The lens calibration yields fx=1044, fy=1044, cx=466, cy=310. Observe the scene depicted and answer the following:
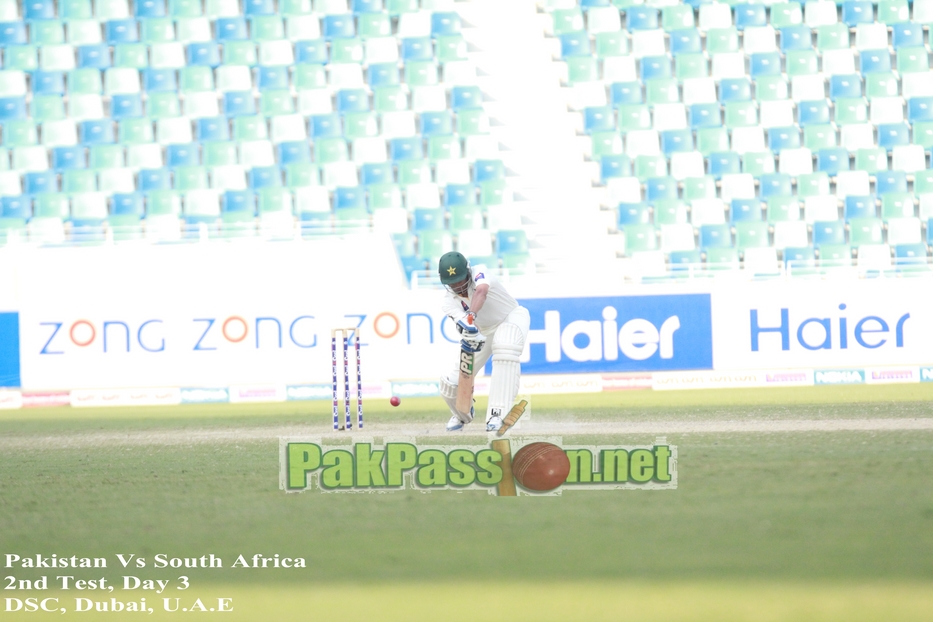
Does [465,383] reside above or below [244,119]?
below

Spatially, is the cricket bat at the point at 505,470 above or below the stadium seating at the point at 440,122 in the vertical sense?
below

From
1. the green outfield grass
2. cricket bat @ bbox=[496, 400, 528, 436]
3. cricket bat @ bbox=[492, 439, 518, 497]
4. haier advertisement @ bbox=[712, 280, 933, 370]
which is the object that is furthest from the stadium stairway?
cricket bat @ bbox=[492, 439, 518, 497]

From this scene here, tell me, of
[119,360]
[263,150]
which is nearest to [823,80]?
[263,150]

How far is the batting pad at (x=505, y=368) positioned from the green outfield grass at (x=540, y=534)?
101 cm

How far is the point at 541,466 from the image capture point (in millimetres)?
6211

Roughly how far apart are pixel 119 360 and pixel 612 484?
12.5m

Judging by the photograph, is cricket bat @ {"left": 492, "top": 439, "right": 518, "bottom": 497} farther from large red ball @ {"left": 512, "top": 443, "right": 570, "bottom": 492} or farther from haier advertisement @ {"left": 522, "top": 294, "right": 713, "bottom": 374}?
haier advertisement @ {"left": 522, "top": 294, "right": 713, "bottom": 374}

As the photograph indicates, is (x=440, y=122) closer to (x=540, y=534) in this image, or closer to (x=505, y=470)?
(x=505, y=470)

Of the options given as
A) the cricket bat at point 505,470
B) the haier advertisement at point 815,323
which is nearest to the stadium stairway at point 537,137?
the haier advertisement at point 815,323

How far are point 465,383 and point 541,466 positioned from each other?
183 centimetres

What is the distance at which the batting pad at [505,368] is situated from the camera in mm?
7633

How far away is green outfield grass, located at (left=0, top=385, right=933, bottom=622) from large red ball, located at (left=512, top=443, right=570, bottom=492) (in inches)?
7.1

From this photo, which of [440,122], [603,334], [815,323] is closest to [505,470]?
[603,334]

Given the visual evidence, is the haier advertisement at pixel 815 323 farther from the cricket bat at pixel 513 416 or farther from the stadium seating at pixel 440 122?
the cricket bat at pixel 513 416
